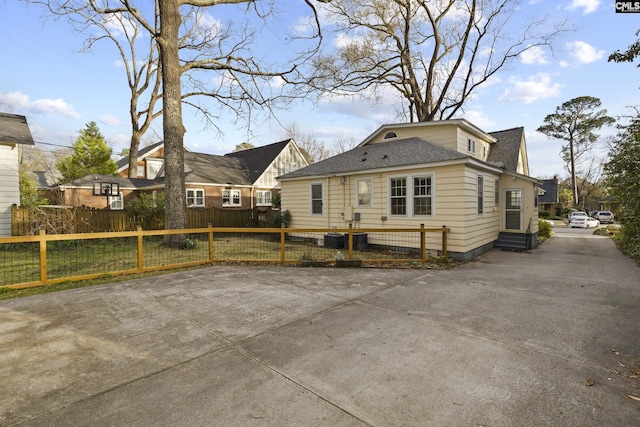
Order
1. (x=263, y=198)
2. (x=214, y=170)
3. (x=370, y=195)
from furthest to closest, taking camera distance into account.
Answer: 1. (x=263, y=198)
2. (x=214, y=170)
3. (x=370, y=195)

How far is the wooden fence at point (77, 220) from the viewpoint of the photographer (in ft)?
37.5

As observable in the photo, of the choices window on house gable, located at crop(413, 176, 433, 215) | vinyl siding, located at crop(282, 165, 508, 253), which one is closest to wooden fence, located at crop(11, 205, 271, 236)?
vinyl siding, located at crop(282, 165, 508, 253)

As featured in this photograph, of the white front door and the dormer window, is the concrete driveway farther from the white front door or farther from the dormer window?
the dormer window

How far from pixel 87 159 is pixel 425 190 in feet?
97.6

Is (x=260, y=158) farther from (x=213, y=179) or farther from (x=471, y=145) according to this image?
(x=471, y=145)

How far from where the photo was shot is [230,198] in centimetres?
2281

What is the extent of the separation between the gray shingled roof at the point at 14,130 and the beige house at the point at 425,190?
32.9ft

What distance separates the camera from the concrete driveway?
233 cm

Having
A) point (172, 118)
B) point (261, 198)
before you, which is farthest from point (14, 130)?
point (261, 198)

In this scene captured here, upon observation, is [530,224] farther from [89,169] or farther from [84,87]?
[89,169]

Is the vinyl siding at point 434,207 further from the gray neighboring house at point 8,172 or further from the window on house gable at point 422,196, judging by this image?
the gray neighboring house at point 8,172

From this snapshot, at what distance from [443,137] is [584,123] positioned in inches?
1511

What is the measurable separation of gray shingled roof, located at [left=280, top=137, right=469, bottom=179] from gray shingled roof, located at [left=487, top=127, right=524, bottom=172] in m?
5.43

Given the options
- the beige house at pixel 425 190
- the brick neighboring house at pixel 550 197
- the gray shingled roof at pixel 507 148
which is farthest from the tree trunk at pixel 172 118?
the brick neighboring house at pixel 550 197
